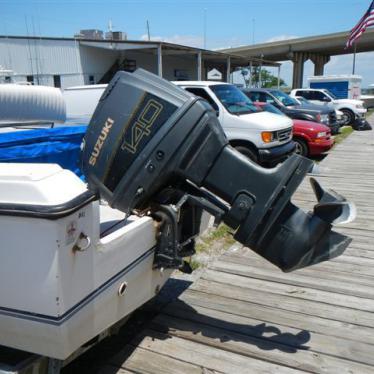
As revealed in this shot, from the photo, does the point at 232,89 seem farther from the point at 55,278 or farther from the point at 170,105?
the point at 55,278

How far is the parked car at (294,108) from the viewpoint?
521 inches

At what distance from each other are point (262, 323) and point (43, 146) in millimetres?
2268

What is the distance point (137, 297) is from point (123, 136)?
0.98m

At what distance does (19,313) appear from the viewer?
1945mm

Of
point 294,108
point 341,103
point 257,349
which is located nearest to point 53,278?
point 257,349

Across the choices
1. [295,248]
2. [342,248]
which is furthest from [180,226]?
[342,248]

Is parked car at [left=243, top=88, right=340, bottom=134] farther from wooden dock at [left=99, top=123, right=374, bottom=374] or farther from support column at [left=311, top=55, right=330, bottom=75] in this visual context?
support column at [left=311, top=55, right=330, bottom=75]

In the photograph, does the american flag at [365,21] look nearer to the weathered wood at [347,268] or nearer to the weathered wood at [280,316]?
the weathered wood at [347,268]

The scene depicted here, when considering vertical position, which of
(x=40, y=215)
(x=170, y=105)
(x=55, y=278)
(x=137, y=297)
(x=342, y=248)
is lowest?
(x=137, y=297)

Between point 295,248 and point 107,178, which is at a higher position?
point 107,178

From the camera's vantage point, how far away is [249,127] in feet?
28.6

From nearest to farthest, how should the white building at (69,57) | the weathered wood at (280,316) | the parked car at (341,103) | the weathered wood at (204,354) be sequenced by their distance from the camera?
the weathered wood at (204,354) < the weathered wood at (280,316) < the parked car at (341,103) < the white building at (69,57)

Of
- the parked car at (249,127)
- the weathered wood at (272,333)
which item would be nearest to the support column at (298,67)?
the parked car at (249,127)

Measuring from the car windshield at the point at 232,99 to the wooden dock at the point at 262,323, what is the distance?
16.4 ft
